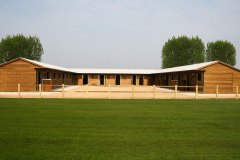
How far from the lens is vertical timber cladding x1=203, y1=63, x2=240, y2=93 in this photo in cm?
3631

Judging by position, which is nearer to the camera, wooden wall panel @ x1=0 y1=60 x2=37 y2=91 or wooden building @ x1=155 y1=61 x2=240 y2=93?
wooden wall panel @ x1=0 y1=60 x2=37 y2=91

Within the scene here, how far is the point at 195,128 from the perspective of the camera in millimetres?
9812

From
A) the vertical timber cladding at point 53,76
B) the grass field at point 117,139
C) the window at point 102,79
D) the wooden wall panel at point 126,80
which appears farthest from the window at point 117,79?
the grass field at point 117,139

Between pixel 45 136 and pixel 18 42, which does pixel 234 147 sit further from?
pixel 18 42

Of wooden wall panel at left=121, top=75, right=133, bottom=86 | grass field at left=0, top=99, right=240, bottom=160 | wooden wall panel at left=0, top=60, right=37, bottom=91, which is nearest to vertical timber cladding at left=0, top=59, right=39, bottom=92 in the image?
wooden wall panel at left=0, top=60, right=37, bottom=91

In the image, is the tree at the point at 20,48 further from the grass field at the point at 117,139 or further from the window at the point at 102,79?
the grass field at the point at 117,139

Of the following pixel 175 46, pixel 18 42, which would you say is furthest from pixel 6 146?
pixel 175 46

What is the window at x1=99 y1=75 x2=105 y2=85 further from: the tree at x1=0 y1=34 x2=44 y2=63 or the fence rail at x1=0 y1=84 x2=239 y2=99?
the fence rail at x1=0 y1=84 x2=239 y2=99

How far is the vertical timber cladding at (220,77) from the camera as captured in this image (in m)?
36.3

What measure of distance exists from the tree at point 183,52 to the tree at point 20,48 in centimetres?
3120

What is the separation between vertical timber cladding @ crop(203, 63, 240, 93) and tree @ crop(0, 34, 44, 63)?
4621 cm

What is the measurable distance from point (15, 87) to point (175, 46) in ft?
160

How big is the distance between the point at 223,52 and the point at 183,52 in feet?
32.1

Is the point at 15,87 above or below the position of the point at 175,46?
below
